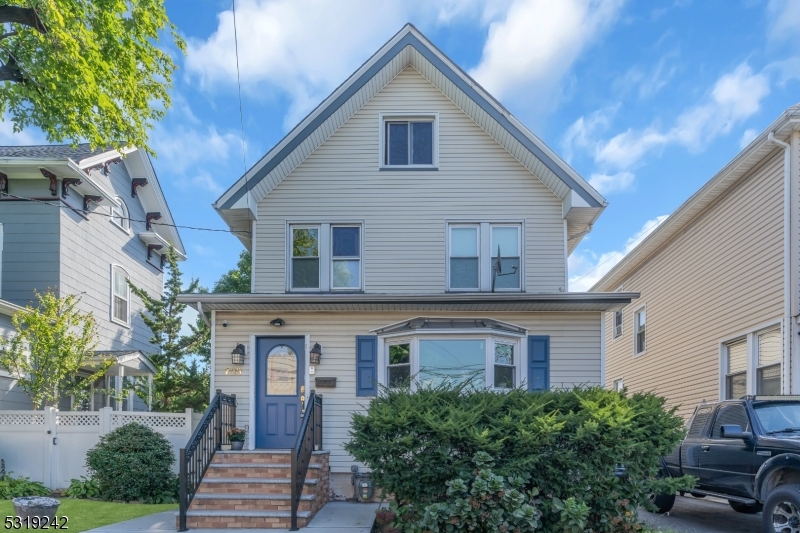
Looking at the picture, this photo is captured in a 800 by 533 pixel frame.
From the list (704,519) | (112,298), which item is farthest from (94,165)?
(704,519)

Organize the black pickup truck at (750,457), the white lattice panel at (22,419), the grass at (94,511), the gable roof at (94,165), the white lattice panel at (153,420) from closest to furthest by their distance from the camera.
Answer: the black pickup truck at (750,457), the grass at (94,511), the white lattice panel at (153,420), the white lattice panel at (22,419), the gable roof at (94,165)

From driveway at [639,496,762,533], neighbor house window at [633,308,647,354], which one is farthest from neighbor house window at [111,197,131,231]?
neighbor house window at [633,308,647,354]

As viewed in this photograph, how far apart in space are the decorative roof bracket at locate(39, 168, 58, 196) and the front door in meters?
6.98

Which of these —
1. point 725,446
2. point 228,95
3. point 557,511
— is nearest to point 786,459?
point 725,446

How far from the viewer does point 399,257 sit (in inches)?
484

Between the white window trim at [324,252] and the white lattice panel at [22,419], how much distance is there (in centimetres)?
525

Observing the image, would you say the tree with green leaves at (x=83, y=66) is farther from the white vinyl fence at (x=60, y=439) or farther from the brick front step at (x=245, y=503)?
the brick front step at (x=245, y=503)

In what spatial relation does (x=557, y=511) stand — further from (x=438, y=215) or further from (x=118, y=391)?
(x=118, y=391)

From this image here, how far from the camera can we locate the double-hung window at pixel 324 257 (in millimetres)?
12289

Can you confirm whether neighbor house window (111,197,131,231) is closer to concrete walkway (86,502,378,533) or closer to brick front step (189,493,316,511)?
concrete walkway (86,502,378,533)

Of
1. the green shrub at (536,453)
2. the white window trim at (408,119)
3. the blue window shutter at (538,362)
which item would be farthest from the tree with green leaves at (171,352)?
the green shrub at (536,453)

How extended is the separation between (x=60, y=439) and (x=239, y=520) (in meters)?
5.19

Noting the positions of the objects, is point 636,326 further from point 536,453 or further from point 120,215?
point 120,215

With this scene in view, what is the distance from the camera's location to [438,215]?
1244cm
